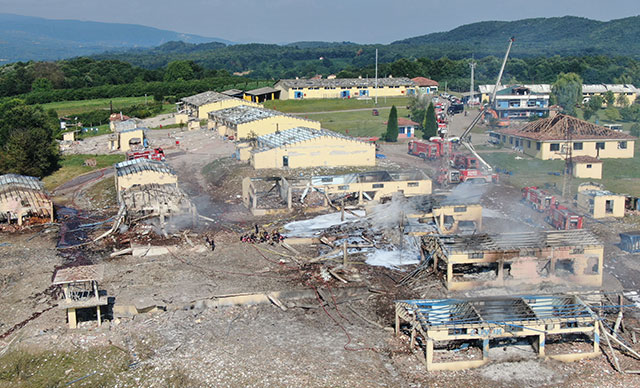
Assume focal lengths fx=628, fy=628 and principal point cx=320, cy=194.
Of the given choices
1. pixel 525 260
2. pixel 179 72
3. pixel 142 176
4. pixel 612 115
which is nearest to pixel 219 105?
pixel 142 176

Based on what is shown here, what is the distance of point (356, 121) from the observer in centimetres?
5725

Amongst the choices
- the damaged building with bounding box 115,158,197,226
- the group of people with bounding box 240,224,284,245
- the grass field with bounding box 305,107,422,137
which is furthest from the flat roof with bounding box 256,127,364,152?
the group of people with bounding box 240,224,284,245

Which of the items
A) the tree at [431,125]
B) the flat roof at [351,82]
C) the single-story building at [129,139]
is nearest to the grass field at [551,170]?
the tree at [431,125]

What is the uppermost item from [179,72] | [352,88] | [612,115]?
[179,72]

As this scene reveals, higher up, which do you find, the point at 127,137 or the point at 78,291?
the point at 127,137

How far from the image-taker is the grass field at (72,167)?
132 ft

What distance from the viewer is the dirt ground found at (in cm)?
1550

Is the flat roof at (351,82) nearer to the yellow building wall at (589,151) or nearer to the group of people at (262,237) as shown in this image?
the yellow building wall at (589,151)

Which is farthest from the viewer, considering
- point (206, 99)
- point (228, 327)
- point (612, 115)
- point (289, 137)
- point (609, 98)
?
point (609, 98)

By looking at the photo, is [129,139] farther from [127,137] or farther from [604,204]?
[604,204]

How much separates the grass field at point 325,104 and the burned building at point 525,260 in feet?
149

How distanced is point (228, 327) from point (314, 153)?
2112 cm

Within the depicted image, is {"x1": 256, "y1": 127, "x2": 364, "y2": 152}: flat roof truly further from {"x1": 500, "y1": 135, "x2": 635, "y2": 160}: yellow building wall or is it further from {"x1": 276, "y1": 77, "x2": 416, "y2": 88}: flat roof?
{"x1": 276, "y1": 77, "x2": 416, "y2": 88}: flat roof

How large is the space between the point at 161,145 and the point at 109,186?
12441 millimetres
